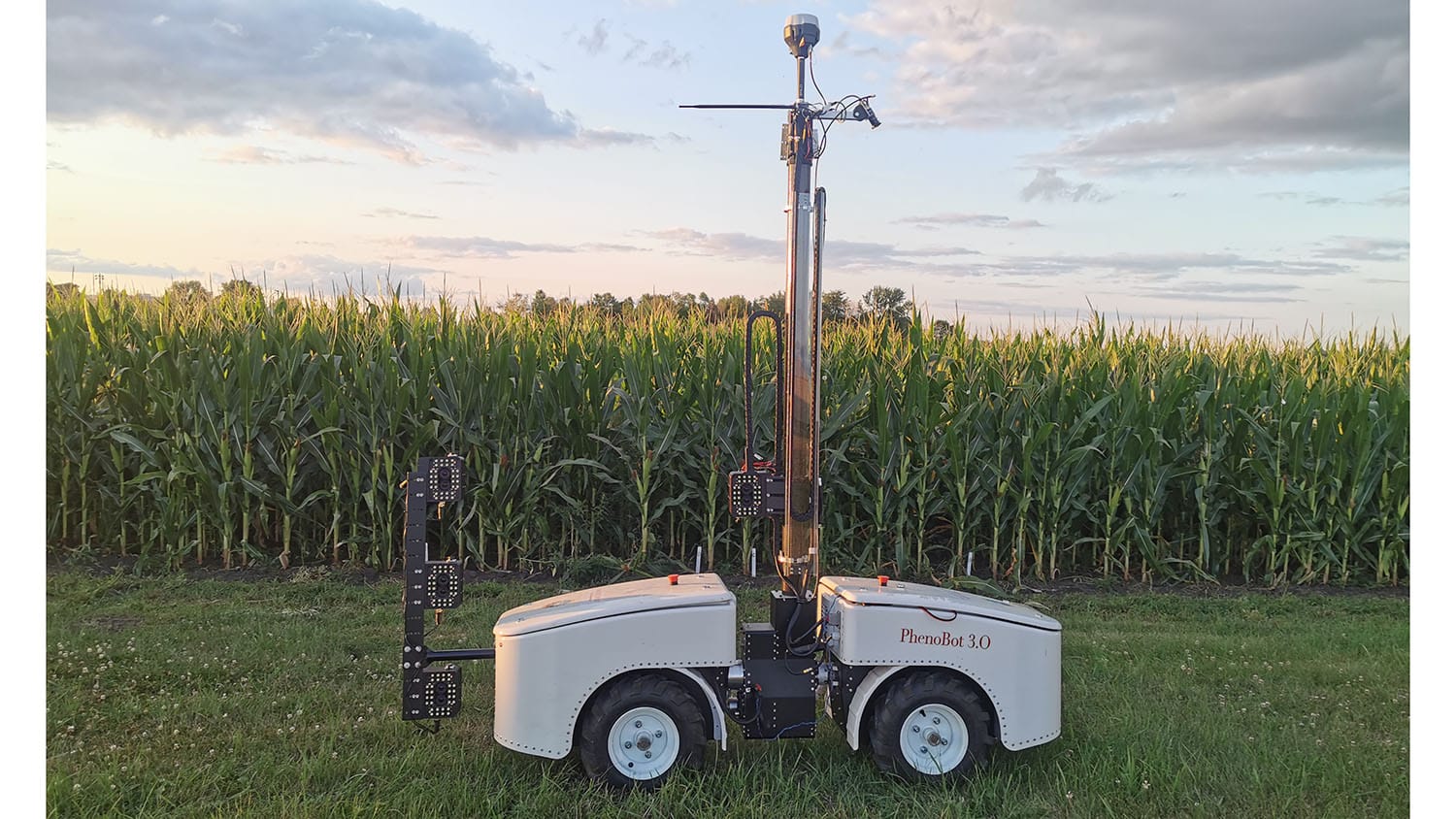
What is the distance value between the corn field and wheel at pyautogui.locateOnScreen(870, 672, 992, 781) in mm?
4128

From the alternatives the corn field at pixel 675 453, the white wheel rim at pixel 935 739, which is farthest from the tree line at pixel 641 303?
the white wheel rim at pixel 935 739

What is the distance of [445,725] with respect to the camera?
15.4 feet

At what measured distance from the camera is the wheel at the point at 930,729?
13.3 feet

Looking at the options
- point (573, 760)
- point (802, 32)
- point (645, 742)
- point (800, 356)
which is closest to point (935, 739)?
point (645, 742)

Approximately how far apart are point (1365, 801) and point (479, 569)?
638 cm

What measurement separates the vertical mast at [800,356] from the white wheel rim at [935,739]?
2.31 ft

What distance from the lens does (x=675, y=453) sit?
843 centimetres

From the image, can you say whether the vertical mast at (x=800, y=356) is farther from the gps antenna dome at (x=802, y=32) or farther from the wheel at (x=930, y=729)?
the wheel at (x=930, y=729)

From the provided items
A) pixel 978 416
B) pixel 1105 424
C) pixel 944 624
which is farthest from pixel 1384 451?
pixel 944 624

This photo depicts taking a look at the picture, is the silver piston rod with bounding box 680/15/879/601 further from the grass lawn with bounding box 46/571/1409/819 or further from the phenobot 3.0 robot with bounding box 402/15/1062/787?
the grass lawn with bounding box 46/571/1409/819

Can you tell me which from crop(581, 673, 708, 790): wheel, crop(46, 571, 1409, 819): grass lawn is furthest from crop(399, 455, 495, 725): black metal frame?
crop(581, 673, 708, 790): wheel

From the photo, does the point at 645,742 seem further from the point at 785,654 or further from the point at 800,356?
the point at 800,356

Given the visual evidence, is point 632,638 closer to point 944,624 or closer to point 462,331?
point 944,624

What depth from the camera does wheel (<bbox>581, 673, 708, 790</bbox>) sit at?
3932mm
